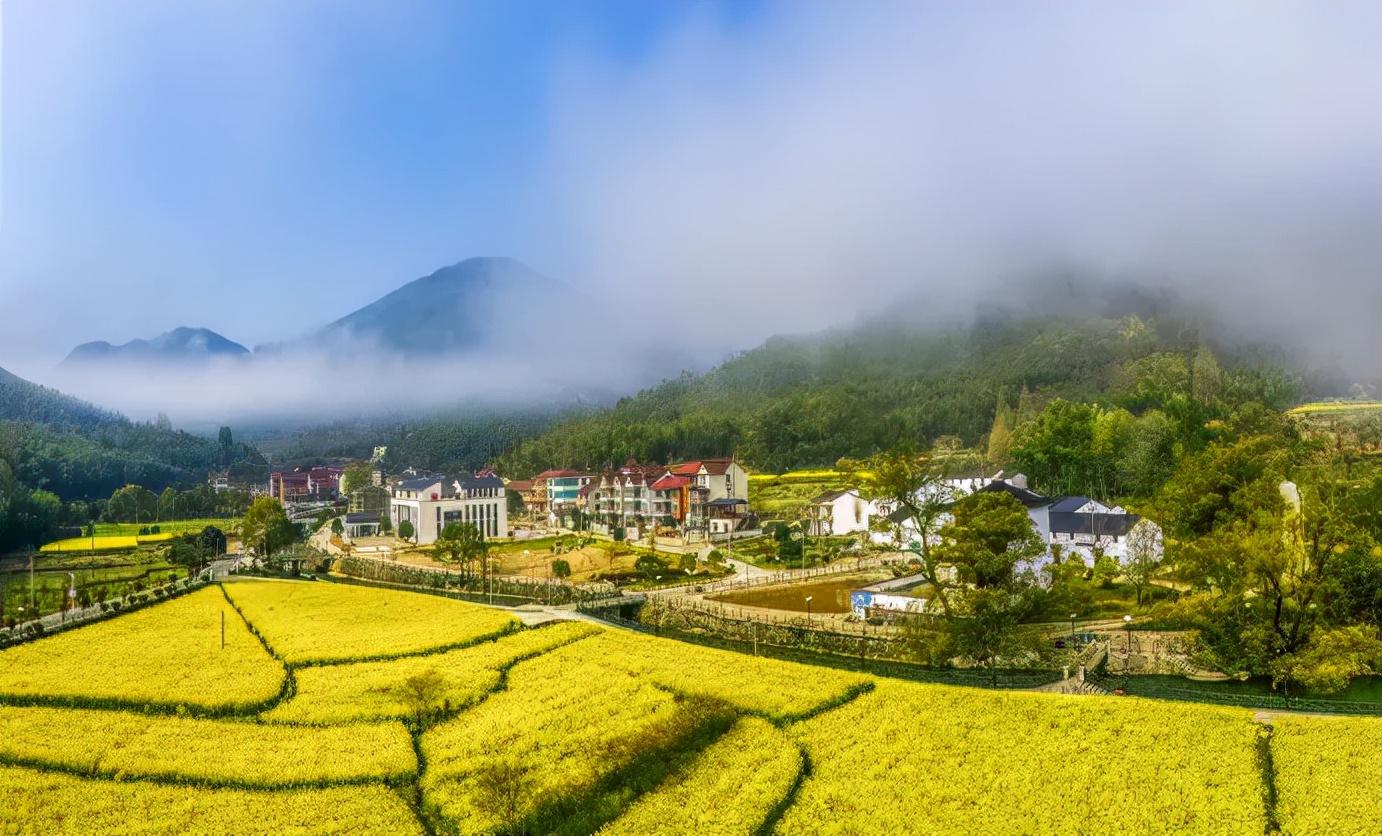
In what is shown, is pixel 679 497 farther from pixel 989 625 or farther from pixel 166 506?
pixel 989 625

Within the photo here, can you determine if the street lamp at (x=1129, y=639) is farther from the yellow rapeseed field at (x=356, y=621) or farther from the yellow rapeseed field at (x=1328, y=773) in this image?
the yellow rapeseed field at (x=356, y=621)

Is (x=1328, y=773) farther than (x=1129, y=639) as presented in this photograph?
No

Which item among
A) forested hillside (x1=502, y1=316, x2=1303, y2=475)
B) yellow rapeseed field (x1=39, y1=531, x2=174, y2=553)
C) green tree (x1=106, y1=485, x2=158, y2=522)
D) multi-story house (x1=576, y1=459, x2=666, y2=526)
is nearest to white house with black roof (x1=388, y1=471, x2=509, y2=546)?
multi-story house (x1=576, y1=459, x2=666, y2=526)

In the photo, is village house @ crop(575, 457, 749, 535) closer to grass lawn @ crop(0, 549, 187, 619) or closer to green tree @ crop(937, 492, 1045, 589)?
grass lawn @ crop(0, 549, 187, 619)

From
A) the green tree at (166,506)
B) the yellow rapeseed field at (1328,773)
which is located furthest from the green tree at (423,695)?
the green tree at (166,506)

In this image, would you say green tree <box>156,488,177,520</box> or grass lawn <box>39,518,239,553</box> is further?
green tree <box>156,488,177,520</box>

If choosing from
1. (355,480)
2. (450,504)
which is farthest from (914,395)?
(355,480)
